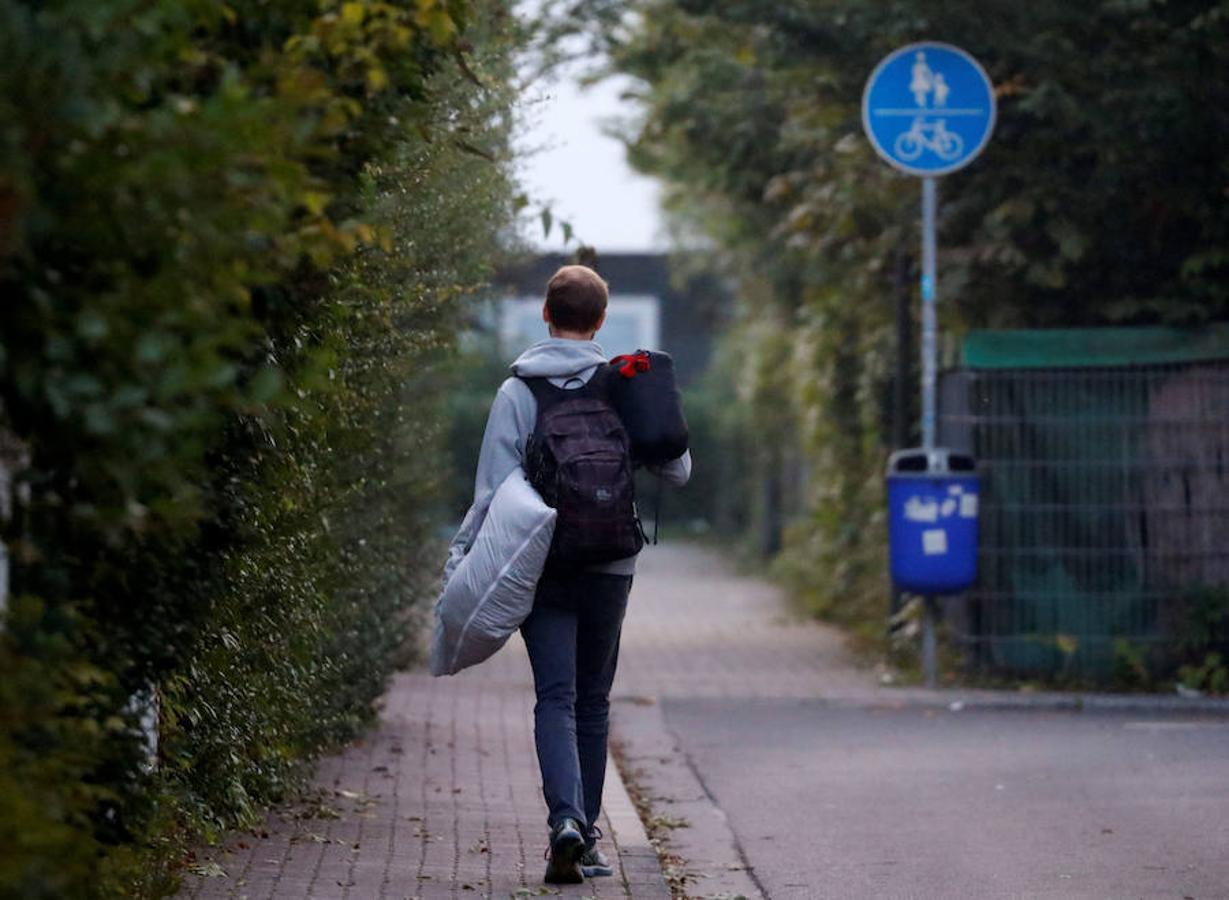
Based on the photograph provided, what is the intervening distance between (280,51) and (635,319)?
4213cm

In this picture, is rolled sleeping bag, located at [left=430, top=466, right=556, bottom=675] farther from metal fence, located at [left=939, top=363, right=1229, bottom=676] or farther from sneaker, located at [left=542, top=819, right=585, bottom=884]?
metal fence, located at [left=939, top=363, right=1229, bottom=676]

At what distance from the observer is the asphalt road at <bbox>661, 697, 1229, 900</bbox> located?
21.2ft

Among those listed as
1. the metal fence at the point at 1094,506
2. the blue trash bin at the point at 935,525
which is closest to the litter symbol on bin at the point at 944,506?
the blue trash bin at the point at 935,525

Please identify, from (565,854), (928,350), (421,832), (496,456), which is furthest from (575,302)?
(928,350)

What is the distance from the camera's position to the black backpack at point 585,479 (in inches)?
225

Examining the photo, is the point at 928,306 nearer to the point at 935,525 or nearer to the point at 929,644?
the point at 935,525

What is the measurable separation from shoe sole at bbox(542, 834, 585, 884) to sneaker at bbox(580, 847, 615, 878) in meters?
0.17

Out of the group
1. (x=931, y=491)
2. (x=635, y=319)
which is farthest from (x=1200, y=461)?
(x=635, y=319)

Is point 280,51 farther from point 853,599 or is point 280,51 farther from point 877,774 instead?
point 853,599

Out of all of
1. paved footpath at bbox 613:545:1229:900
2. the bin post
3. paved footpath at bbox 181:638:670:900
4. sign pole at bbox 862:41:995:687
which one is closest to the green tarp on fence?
sign pole at bbox 862:41:995:687

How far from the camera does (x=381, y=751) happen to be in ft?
28.8

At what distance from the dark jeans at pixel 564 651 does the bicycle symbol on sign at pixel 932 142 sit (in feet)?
19.1

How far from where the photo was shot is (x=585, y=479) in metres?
5.71

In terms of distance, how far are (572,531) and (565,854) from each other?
914mm
